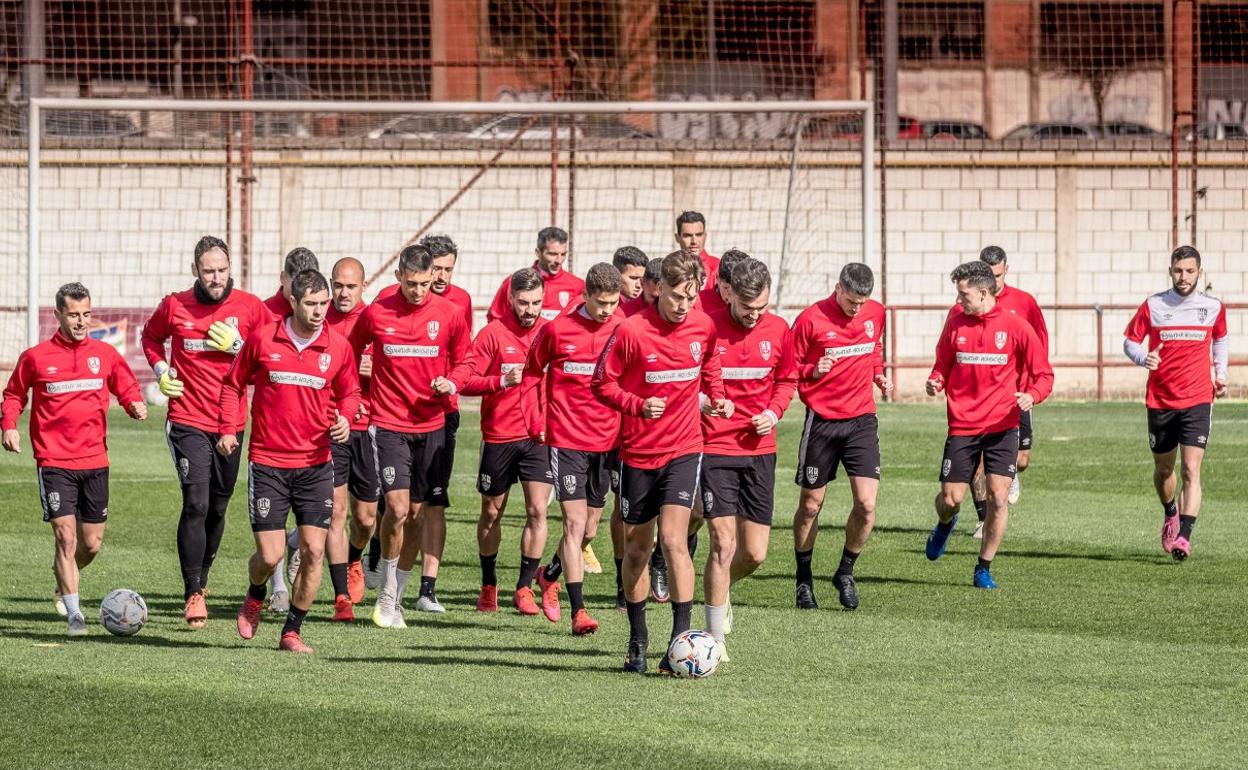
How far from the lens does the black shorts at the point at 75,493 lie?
10.2 metres

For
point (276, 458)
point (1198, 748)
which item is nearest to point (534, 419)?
point (276, 458)

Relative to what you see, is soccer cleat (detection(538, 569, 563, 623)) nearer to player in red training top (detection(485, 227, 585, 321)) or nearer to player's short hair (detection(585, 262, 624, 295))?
player's short hair (detection(585, 262, 624, 295))

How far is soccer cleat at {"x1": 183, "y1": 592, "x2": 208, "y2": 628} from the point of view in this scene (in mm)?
10234

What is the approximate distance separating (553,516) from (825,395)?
16.8 ft

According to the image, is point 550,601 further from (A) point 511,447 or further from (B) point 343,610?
(B) point 343,610

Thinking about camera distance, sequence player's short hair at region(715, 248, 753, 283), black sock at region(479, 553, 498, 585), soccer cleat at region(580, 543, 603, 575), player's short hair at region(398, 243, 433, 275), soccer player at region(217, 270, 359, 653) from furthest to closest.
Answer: soccer cleat at region(580, 543, 603, 575) → black sock at region(479, 553, 498, 585) → player's short hair at region(398, 243, 433, 275) → player's short hair at region(715, 248, 753, 283) → soccer player at region(217, 270, 359, 653)

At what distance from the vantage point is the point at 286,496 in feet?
31.1

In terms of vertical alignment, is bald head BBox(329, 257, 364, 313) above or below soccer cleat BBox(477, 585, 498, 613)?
above

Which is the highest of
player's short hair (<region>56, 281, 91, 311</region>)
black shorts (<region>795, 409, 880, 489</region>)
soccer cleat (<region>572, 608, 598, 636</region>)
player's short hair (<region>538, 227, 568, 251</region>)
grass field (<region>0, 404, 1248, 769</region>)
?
player's short hair (<region>538, 227, 568, 251</region>)

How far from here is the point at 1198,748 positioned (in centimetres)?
710

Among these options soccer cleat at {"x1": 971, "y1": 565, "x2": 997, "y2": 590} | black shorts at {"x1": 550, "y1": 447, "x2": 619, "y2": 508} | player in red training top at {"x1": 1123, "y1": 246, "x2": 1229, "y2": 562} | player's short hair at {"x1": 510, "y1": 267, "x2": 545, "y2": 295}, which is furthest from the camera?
player in red training top at {"x1": 1123, "y1": 246, "x2": 1229, "y2": 562}

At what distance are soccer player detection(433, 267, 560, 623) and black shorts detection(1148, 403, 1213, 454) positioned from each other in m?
5.00

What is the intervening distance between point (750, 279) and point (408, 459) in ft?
8.48

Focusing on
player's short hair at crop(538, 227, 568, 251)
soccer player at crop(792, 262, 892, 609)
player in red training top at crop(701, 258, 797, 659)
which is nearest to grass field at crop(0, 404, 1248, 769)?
soccer player at crop(792, 262, 892, 609)
